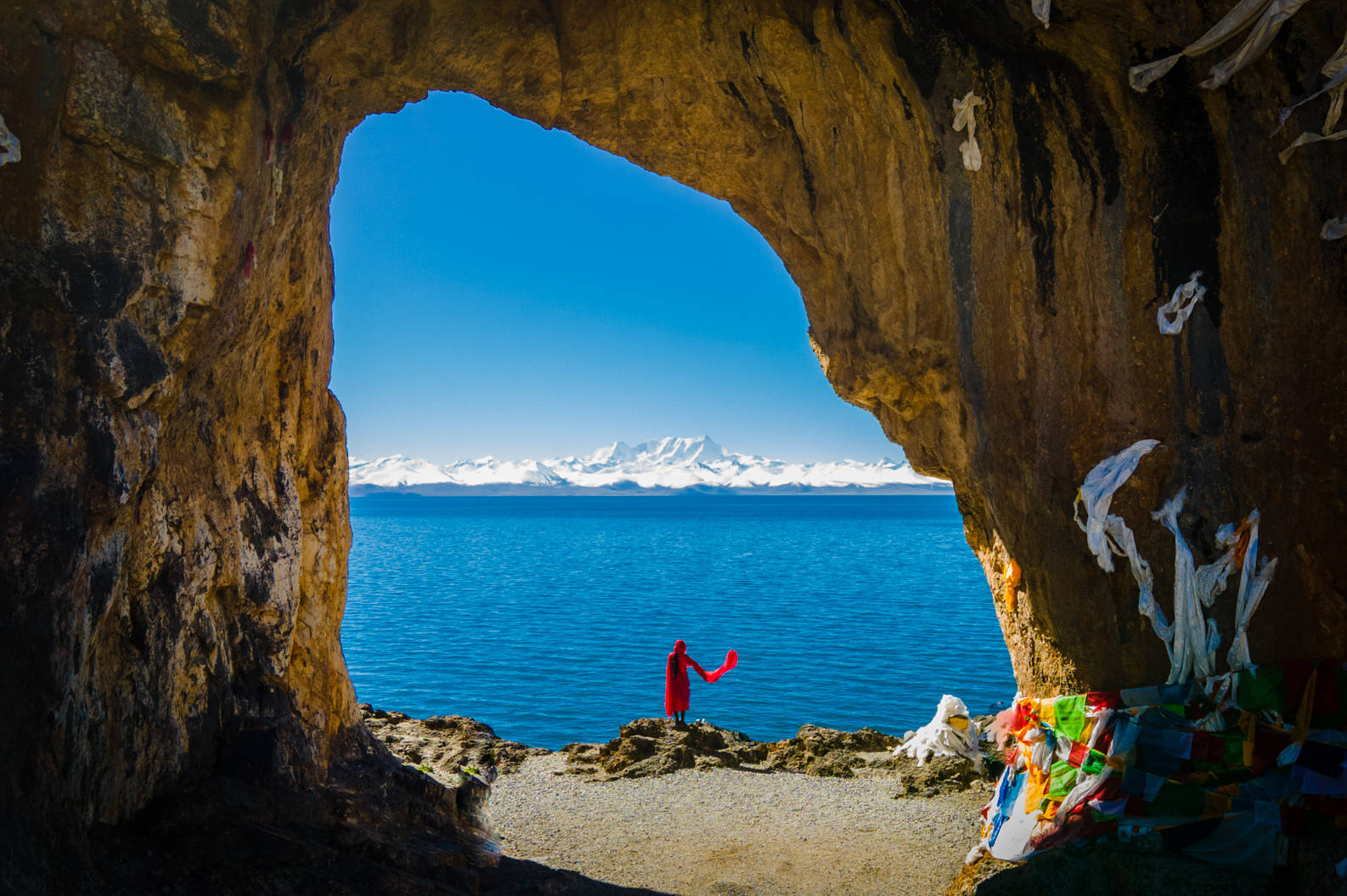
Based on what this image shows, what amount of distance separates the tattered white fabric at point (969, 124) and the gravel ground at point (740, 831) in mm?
6664

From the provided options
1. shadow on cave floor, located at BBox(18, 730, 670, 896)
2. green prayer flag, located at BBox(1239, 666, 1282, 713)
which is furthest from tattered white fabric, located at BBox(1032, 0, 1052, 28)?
shadow on cave floor, located at BBox(18, 730, 670, 896)

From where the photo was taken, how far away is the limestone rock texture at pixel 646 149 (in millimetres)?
5973

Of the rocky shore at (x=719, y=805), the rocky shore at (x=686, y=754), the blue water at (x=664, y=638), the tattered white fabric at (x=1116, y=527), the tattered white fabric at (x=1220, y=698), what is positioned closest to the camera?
the tattered white fabric at (x=1220, y=698)

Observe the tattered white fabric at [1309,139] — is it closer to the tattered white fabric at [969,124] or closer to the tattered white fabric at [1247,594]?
the tattered white fabric at [969,124]

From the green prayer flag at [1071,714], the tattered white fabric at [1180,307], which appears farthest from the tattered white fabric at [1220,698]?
the tattered white fabric at [1180,307]

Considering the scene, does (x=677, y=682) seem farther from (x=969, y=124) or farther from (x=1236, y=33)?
(x=1236, y=33)

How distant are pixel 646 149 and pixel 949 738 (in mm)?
8485

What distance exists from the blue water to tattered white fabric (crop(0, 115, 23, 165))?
14.3 metres

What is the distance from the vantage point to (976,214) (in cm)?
831

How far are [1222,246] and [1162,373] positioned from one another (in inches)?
42.1

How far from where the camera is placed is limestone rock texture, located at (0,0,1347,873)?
597cm

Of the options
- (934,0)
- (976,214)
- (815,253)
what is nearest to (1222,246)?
→ (976,214)

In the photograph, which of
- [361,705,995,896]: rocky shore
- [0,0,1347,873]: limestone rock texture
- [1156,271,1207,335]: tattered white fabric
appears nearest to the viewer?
[0,0,1347,873]: limestone rock texture

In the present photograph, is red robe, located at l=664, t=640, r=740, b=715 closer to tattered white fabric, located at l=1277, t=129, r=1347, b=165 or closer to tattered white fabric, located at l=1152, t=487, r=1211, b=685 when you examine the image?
tattered white fabric, located at l=1152, t=487, r=1211, b=685
